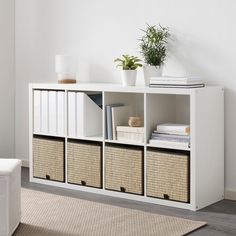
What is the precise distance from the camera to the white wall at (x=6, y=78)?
554cm

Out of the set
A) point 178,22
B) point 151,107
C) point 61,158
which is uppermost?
point 178,22

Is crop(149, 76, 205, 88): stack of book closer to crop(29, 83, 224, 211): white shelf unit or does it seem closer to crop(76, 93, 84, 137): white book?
crop(29, 83, 224, 211): white shelf unit

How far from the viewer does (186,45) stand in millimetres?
4477

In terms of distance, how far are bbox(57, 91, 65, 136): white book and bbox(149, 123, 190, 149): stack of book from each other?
2.69 feet

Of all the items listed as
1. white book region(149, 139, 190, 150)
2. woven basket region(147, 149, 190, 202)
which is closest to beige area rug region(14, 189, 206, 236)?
woven basket region(147, 149, 190, 202)

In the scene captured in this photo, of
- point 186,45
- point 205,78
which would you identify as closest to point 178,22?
point 186,45

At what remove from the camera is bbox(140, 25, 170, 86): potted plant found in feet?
14.6

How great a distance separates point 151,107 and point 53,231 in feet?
4.01

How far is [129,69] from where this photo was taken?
14.6 feet

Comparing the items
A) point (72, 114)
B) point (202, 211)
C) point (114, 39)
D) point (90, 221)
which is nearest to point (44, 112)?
point (72, 114)

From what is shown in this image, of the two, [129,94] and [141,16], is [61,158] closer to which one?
[129,94]

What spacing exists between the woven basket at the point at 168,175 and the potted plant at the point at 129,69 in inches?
21.6

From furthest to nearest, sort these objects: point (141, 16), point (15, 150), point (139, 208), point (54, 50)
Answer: point (15, 150) < point (54, 50) < point (141, 16) < point (139, 208)

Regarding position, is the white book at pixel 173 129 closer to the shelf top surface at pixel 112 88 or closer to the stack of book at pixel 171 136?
the stack of book at pixel 171 136
